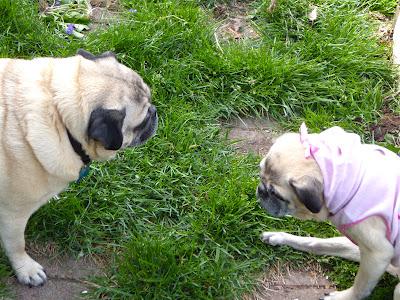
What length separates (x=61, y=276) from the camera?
3.74m

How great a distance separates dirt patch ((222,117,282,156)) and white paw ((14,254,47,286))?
1748mm

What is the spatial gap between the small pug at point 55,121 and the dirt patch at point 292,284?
135 cm

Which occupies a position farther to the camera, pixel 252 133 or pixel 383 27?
pixel 383 27

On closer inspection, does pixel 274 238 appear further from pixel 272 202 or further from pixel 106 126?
pixel 106 126

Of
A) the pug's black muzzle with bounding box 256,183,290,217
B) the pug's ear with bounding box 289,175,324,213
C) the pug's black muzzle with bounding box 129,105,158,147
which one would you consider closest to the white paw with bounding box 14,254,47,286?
the pug's black muzzle with bounding box 129,105,158,147

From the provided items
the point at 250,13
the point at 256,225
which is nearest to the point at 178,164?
the point at 256,225

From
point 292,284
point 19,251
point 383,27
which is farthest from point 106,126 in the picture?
point 383,27

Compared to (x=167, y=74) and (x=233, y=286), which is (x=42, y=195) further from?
(x=167, y=74)

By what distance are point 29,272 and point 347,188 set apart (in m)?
1.93

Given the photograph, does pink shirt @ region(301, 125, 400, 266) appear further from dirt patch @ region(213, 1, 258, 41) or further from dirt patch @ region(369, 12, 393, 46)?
dirt patch @ region(369, 12, 393, 46)

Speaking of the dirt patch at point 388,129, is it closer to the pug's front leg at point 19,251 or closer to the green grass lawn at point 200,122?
the green grass lawn at point 200,122

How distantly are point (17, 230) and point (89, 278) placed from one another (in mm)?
597

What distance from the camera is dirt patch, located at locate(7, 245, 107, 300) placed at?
11.9 feet

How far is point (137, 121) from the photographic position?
3.33 m
